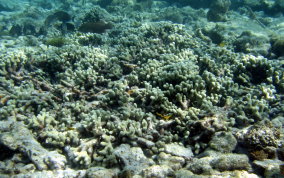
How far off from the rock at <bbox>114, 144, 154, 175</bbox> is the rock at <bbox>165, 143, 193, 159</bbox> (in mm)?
340

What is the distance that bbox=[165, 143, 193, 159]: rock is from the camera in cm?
313

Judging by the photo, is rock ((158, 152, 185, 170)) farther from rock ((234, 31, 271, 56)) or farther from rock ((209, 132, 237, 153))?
rock ((234, 31, 271, 56))

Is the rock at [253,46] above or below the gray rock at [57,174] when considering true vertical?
above

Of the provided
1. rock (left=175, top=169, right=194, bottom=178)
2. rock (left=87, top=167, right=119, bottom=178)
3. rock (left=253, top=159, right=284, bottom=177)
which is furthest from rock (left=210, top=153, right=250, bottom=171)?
rock (left=87, top=167, right=119, bottom=178)

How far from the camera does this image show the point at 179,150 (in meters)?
3.22

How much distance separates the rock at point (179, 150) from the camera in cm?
313

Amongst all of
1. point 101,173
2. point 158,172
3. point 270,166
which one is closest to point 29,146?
point 101,173

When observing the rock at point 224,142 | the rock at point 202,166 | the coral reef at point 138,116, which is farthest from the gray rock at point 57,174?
the rock at point 224,142

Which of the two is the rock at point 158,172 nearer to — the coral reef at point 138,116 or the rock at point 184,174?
the coral reef at point 138,116

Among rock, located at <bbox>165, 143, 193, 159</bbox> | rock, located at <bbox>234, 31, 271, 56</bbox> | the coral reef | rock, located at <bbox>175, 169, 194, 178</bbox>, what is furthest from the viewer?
rock, located at <bbox>234, 31, 271, 56</bbox>

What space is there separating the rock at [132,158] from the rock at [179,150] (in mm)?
340

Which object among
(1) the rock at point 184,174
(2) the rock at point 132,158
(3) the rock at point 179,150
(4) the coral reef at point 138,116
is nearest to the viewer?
(1) the rock at point 184,174

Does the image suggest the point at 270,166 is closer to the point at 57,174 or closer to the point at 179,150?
the point at 179,150

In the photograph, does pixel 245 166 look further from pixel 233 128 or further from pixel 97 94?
pixel 97 94
